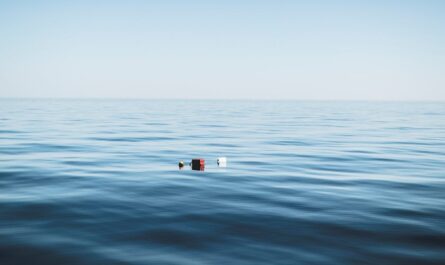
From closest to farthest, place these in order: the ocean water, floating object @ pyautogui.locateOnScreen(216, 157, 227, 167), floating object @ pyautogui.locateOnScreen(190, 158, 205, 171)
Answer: the ocean water
floating object @ pyautogui.locateOnScreen(190, 158, 205, 171)
floating object @ pyautogui.locateOnScreen(216, 157, 227, 167)

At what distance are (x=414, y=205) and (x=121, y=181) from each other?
269 inches

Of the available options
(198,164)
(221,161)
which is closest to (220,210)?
(198,164)

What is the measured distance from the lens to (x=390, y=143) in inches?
802

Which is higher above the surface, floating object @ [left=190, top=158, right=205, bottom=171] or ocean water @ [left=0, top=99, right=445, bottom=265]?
floating object @ [left=190, top=158, right=205, bottom=171]

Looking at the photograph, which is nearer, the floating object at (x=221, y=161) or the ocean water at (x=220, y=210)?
the ocean water at (x=220, y=210)

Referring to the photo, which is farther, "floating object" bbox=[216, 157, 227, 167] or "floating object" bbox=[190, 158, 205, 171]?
"floating object" bbox=[216, 157, 227, 167]

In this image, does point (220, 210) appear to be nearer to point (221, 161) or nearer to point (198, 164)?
point (198, 164)

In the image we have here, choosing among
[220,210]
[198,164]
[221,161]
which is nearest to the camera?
[220,210]

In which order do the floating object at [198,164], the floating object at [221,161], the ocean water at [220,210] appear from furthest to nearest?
the floating object at [221,161] → the floating object at [198,164] → the ocean water at [220,210]

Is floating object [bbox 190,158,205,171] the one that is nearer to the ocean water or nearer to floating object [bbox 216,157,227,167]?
the ocean water

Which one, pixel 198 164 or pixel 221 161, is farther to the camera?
pixel 221 161

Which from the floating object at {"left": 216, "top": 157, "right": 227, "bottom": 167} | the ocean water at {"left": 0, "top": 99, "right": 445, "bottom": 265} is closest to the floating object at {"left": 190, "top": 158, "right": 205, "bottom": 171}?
the ocean water at {"left": 0, "top": 99, "right": 445, "bottom": 265}

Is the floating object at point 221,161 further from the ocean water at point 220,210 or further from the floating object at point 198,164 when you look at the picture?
the floating object at point 198,164

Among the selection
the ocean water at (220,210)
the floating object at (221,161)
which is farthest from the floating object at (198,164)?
the floating object at (221,161)
